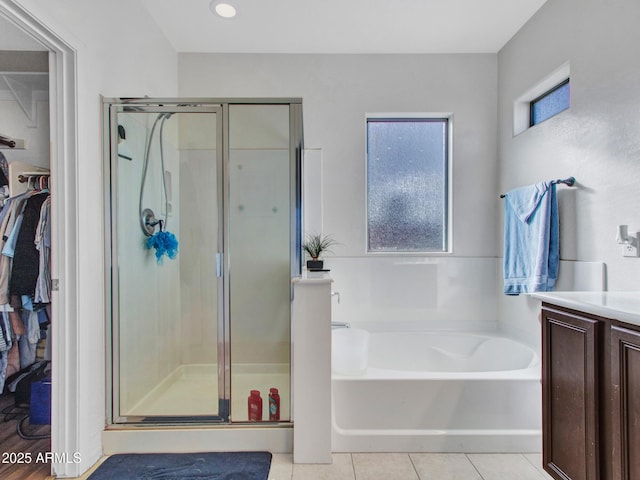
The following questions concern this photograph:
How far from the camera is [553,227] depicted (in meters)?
2.19

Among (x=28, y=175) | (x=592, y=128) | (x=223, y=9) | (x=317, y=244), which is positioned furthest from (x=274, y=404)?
(x=223, y=9)

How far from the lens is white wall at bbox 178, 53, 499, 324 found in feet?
9.60

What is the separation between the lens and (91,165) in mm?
1834

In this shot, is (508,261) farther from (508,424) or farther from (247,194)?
(247,194)

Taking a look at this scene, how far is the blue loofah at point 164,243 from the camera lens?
2172mm

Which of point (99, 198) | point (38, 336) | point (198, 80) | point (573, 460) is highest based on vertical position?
point (198, 80)

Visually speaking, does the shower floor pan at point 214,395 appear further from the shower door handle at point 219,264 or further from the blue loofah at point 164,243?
the blue loofah at point 164,243

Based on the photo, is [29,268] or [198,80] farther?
[198,80]

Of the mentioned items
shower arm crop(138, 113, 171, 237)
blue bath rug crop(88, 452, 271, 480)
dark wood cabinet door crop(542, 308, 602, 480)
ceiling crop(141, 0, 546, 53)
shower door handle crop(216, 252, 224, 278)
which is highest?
ceiling crop(141, 0, 546, 53)

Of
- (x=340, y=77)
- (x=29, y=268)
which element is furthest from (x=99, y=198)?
(x=340, y=77)

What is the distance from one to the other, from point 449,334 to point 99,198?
2532 mm

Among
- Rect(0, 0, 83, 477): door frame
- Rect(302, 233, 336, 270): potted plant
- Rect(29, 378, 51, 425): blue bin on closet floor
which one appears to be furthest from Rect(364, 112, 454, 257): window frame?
Rect(29, 378, 51, 425): blue bin on closet floor

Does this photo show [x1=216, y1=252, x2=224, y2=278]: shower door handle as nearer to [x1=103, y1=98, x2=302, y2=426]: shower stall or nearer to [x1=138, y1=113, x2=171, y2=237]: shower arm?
[x1=103, y1=98, x2=302, y2=426]: shower stall

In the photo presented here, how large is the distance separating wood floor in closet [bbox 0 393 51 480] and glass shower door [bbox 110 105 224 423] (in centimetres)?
36
